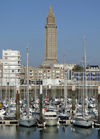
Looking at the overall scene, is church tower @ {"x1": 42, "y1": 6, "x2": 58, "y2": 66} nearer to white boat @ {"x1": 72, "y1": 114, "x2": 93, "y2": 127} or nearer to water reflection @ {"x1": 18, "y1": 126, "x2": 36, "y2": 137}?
white boat @ {"x1": 72, "y1": 114, "x2": 93, "y2": 127}

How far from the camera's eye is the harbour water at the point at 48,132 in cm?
3603

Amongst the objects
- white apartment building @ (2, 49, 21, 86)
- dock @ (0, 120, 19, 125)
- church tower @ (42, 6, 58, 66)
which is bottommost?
dock @ (0, 120, 19, 125)

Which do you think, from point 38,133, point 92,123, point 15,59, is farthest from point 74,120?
point 15,59

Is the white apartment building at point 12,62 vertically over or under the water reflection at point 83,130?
over

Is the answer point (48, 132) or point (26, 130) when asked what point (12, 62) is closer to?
point (26, 130)

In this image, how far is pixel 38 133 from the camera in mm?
37062

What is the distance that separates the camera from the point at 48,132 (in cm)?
3759

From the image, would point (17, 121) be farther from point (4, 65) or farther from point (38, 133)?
point (4, 65)

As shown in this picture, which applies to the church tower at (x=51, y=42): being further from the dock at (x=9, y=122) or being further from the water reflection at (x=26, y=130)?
the water reflection at (x=26, y=130)

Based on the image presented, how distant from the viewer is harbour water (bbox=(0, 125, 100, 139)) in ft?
118

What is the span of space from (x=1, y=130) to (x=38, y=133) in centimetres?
497

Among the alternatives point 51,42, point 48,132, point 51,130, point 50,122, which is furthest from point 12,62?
point 48,132

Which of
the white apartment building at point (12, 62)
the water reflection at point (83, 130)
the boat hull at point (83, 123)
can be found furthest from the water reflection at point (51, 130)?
the white apartment building at point (12, 62)

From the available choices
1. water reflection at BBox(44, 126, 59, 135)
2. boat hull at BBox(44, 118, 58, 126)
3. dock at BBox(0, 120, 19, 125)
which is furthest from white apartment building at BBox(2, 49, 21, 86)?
water reflection at BBox(44, 126, 59, 135)
